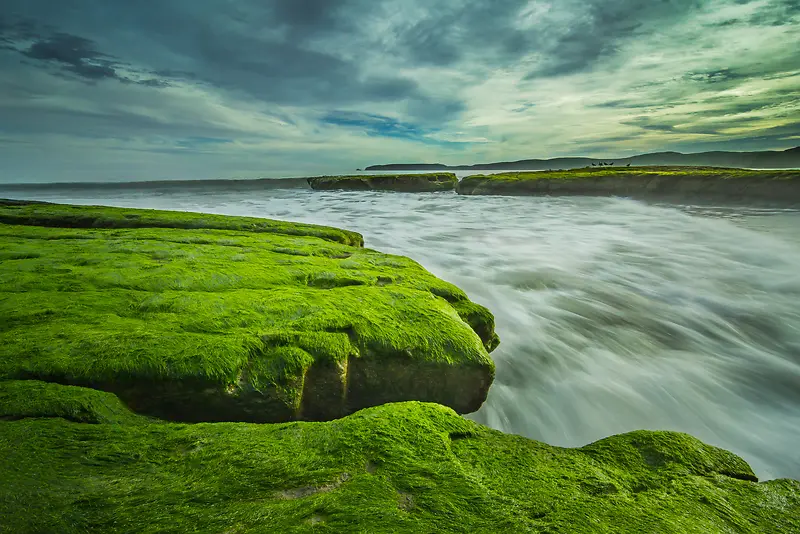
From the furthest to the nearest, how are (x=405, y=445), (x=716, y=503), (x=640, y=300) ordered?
(x=640, y=300) < (x=405, y=445) < (x=716, y=503)

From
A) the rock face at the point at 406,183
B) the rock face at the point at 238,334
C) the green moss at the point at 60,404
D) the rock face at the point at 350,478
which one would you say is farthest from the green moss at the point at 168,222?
the rock face at the point at 406,183

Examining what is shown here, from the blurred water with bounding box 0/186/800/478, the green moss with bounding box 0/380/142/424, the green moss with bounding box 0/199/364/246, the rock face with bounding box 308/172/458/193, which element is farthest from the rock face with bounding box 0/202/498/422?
the rock face with bounding box 308/172/458/193

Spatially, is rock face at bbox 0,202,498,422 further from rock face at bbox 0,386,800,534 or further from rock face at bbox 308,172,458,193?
rock face at bbox 308,172,458,193

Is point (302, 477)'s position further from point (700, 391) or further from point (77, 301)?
point (700, 391)

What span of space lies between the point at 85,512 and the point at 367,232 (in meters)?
17.8

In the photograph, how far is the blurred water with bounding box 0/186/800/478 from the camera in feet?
16.8

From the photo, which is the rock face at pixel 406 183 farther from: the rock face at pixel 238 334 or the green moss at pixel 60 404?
the green moss at pixel 60 404

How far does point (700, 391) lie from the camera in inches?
226

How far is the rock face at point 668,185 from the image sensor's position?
2634 centimetres

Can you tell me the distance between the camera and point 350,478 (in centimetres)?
227

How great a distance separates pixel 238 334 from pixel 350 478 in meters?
2.12

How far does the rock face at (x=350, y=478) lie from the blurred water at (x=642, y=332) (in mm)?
2469

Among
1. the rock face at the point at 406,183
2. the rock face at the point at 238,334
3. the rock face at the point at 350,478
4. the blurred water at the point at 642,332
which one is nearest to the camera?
the rock face at the point at 350,478

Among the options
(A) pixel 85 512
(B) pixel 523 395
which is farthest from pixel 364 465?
(B) pixel 523 395
